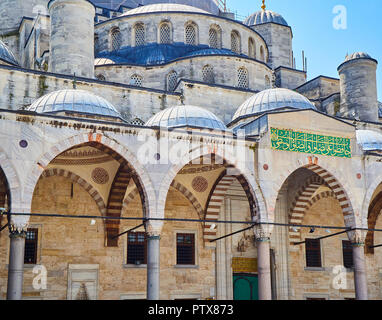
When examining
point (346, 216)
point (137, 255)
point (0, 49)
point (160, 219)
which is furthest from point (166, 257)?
point (0, 49)

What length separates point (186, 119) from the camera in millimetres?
13273

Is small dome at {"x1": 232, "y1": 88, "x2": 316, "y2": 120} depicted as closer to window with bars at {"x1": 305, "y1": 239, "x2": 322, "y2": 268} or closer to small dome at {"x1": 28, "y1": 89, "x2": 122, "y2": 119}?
small dome at {"x1": 28, "y1": 89, "x2": 122, "y2": 119}

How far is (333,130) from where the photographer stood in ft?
45.0

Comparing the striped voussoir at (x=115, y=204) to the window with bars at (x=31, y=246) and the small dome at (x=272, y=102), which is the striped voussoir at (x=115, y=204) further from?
the small dome at (x=272, y=102)

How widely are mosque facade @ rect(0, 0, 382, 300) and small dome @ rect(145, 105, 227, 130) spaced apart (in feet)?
0.11

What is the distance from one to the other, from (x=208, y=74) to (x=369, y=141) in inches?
213

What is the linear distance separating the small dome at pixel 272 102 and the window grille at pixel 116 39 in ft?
20.0

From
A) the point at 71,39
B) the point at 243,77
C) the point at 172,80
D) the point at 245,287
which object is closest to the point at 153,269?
the point at 245,287

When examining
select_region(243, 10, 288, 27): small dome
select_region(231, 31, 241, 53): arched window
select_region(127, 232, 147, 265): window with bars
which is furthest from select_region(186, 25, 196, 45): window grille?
Answer: select_region(127, 232, 147, 265): window with bars

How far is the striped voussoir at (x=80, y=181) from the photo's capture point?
44.2 feet

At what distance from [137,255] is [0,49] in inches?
282

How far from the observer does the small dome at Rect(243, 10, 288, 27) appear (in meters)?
23.5

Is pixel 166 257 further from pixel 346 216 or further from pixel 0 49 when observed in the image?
pixel 0 49

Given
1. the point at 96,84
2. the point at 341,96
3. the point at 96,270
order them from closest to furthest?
1. the point at 96,270
2. the point at 96,84
3. the point at 341,96
